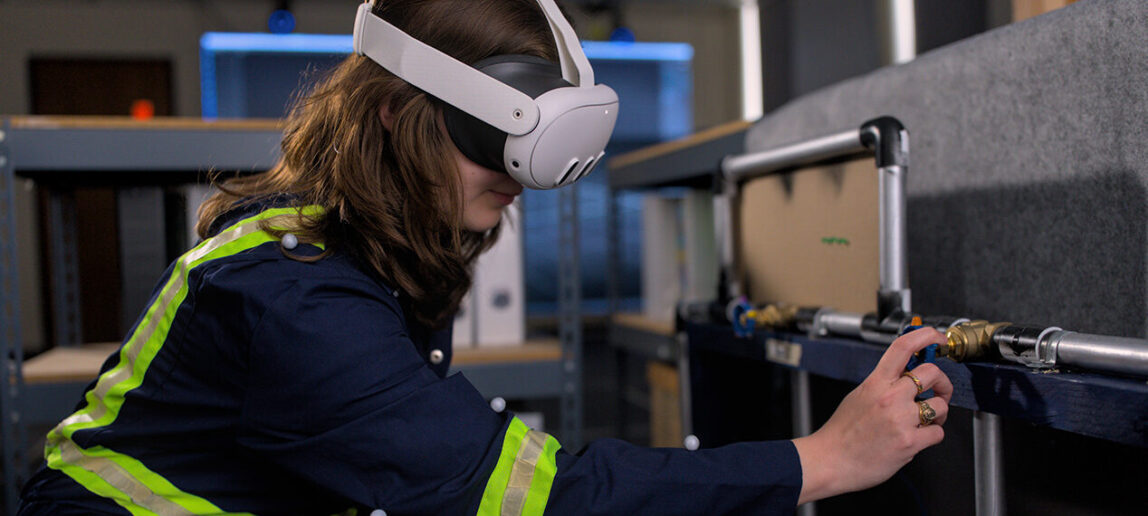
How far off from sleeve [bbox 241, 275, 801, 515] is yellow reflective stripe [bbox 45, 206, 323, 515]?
0.12 metres

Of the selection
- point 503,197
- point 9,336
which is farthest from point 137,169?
point 503,197

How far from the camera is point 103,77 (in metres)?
5.39

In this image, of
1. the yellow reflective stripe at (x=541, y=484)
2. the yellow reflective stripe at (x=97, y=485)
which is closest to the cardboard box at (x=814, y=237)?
the yellow reflective stripe at (x=541, y=484)

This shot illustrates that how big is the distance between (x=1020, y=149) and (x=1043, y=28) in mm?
129

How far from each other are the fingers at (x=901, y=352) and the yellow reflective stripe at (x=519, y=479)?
252 mm

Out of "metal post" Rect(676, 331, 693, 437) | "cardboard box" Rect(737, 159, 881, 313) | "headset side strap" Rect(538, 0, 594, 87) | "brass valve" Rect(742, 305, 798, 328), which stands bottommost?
"metal post" Rect(676, 331, 693, 437)

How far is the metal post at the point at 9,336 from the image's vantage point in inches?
55.6

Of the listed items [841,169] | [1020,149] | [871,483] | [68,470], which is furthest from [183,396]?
[1020,149]

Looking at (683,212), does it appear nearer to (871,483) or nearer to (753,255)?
(753,255)

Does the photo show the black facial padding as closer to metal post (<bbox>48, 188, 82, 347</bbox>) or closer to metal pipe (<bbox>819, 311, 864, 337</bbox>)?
metal pipe (<bbox>819, 311, 864, 337</bbox>)

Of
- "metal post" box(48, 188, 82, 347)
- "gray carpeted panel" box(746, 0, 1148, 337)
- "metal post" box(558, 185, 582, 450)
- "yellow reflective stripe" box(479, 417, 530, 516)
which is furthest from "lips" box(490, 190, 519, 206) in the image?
"metal post" box(48, 188, 82, 347)

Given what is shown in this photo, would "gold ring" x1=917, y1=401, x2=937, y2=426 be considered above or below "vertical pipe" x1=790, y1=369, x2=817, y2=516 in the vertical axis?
above

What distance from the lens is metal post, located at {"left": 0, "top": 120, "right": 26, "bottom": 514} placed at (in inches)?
55.6

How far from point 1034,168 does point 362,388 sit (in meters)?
0.74
